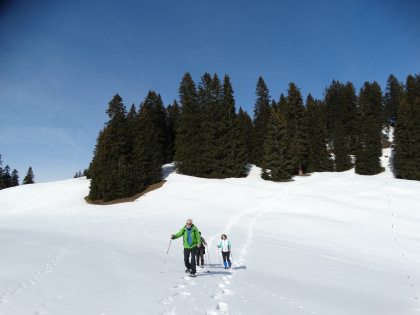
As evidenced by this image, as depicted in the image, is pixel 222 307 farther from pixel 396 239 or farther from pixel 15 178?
pixel 15 178

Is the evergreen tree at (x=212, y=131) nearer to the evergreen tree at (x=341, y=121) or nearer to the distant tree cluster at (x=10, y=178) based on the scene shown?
the evergreen tree at (x=341, y=121)

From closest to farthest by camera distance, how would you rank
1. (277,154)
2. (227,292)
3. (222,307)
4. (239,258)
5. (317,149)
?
(222,307) → (227,292) → (239,258) → (277,154) → (317,149)

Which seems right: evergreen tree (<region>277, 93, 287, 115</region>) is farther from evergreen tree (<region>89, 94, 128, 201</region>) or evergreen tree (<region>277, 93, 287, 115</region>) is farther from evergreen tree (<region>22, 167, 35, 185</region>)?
evergreen tree (<region>22, 167, 35, 185</region>)

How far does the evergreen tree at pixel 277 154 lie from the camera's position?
37.9 m

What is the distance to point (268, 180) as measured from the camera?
39.2 meters

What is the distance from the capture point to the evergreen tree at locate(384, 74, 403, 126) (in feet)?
246

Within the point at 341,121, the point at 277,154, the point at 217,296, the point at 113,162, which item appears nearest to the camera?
the point at 217,296

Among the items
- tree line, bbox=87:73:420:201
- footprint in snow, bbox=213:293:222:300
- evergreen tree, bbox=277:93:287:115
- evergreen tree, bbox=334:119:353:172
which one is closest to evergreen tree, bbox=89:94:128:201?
tree line, bbox=87:73:420:201

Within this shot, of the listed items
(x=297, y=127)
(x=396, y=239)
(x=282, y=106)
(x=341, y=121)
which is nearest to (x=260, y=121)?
(x=282, y=106)

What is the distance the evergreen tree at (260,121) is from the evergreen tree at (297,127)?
7855mm

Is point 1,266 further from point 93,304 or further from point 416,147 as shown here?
point 416,147

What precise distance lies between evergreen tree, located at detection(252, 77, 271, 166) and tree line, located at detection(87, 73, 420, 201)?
0.83ft

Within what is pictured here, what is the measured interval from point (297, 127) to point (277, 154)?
9.69 m

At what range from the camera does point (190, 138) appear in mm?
44500
